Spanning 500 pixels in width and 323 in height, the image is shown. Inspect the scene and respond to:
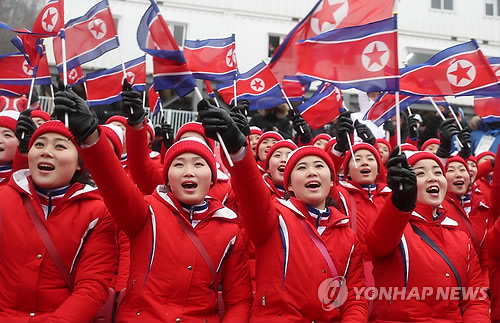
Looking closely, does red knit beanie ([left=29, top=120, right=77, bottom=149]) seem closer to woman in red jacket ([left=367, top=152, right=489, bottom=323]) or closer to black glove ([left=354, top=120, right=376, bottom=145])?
woman in red jacket ([left=367, top=152, right=489, bottom=323])

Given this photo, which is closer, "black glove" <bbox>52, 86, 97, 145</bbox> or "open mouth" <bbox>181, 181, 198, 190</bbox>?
"black glove" <bbox>52, 86, 97, 145</bbox>

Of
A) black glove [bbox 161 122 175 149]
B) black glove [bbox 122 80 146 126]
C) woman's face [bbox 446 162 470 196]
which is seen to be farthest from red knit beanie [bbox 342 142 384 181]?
black glove [bbox 161 122 175 149]

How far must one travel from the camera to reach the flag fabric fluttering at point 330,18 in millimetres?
3924

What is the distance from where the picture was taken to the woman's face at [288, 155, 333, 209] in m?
3.55

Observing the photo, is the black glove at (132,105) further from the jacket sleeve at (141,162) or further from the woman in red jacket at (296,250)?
the woman in red jacket at (296,250)

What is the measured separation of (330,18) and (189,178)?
2.28 metres

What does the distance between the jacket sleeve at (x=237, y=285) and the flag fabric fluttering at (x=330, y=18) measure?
219 cm

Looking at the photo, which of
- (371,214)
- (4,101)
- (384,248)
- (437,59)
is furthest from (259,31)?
(384,248)

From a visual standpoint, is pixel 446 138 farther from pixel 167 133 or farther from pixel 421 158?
pixel 167 133

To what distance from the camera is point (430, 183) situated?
3906 mm

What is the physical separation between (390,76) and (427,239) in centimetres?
133

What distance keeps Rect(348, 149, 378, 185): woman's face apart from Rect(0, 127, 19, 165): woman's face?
349cm

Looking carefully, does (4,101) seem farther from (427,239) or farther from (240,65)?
(240,65)

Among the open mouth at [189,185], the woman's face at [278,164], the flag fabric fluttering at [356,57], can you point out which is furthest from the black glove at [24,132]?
the woman's face at [278,164]
